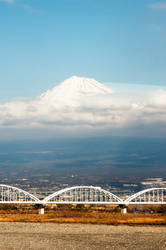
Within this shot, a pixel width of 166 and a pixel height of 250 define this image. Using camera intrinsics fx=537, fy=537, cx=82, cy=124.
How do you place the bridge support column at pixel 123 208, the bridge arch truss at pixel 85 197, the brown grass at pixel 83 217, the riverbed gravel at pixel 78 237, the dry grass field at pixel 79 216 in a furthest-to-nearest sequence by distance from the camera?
the bridge arch truss at pixel 85 197, the bridge support column at pixel 123 208, the dry grass field at pixel 79 216, the brown grass at pixel 83 217, the riverbed gravel at pixel 78 237

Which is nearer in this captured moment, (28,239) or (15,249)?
(15,249)

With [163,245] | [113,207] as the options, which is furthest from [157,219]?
[163,245]

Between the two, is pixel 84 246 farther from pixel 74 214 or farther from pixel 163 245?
pixel 74 214

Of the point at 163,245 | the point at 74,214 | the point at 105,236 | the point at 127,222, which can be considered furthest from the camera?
the point at 74,214

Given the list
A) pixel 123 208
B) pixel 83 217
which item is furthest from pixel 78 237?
pixel 123 208

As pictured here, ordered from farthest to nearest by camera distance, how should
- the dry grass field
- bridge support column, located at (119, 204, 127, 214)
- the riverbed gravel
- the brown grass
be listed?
bridge support column, located at (119, 204, 127, 214), the dry grass field, the brown grass, the riverbed gravel

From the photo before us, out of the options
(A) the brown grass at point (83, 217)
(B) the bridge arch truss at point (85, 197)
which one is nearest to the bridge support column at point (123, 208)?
(B) the bridge arch truss at point (85, 197)

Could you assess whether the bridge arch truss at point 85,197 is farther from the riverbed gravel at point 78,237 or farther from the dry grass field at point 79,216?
the riverbed gravel at point 78,237

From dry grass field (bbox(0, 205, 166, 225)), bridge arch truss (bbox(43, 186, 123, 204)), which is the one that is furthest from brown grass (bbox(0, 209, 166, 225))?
bridge arch truss (bbox(43, 186, 123, 204))

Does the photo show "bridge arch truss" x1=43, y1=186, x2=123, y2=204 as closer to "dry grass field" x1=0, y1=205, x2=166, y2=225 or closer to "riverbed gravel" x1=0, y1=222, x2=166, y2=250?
"dry grass field" x1=0, y1=205, x2=166, y2=225
